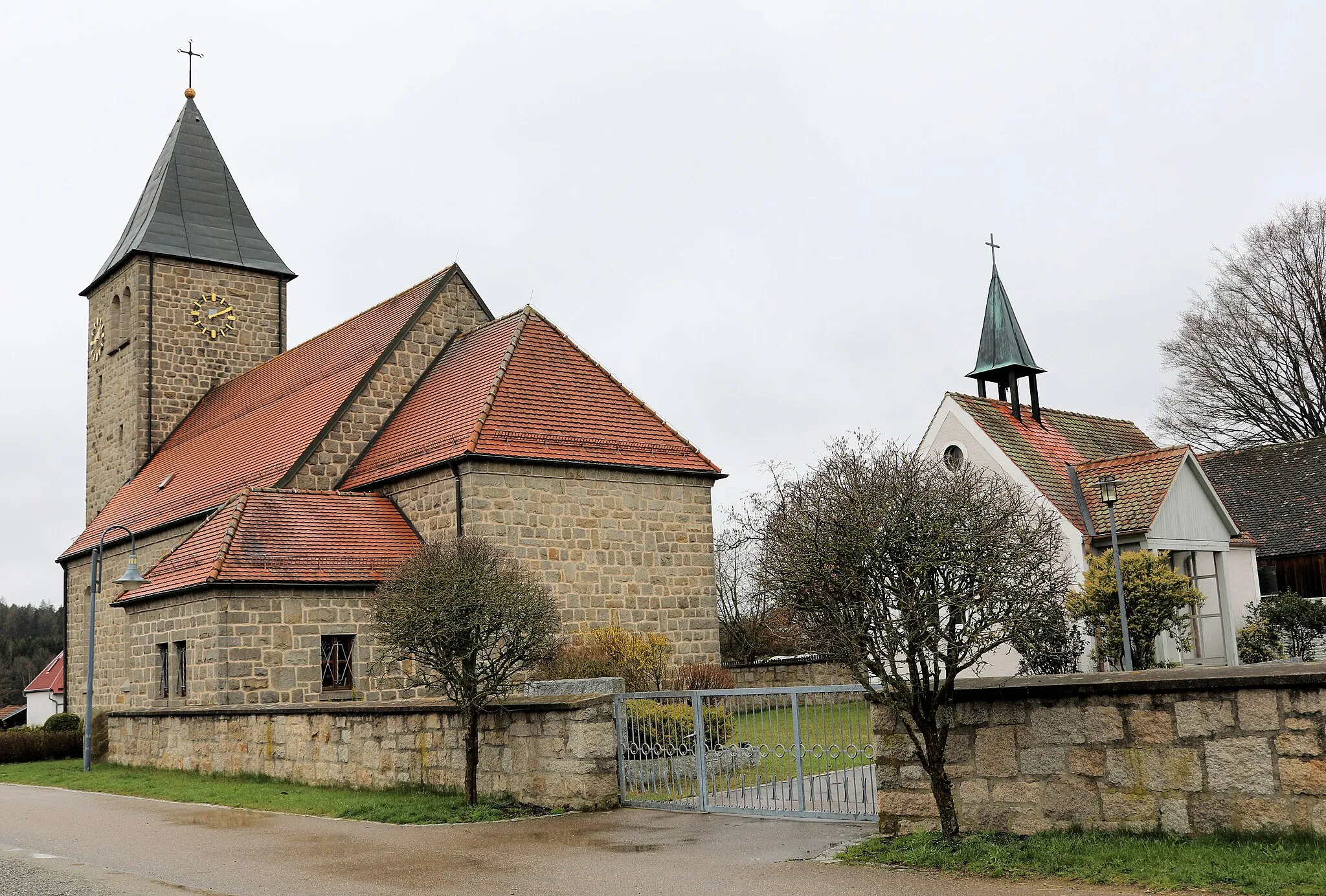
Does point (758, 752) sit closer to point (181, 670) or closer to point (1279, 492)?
point (181, 670)

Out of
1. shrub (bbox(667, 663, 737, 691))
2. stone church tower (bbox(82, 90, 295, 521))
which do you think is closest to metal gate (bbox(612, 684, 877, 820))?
shrub (bbox(667, 663, 737, 691))

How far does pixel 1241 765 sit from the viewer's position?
27.3ft

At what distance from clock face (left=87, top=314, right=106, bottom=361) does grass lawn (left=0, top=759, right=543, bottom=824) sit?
62.7 ft

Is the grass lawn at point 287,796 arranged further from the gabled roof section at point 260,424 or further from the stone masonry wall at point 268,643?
the gabled roof section at point 260,424

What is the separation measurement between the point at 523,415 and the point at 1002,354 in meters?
13.8

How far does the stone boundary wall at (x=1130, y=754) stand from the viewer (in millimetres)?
8117

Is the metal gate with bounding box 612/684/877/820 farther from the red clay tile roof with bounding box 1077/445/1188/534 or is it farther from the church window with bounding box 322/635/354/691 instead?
the red clay tile roof with bounding box 1077/445/1188/534

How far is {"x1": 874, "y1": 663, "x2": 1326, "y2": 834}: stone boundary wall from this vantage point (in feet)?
26.6

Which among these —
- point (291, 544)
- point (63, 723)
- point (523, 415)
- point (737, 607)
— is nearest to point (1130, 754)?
point (523, 415)

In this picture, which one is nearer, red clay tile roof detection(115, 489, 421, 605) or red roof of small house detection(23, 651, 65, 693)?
red clay tile roof detection(115, 489, 421, 605)

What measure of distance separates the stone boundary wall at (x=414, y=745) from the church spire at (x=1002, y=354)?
755 inches

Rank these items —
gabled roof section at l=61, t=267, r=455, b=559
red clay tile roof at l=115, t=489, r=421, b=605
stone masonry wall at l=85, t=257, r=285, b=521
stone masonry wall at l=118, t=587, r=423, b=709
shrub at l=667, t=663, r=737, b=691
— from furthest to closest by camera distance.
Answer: stone masonry wall at l=85, t=257, r=285, b=521, gabled roof section at l=61, t=267, r=455, b=559, red clay tile roof at l=115, t=489, r=421, b=605, shrub at l=667, t=663, r=737, b=691, stone masonry wall at l=118, t=587, r=423, b=709

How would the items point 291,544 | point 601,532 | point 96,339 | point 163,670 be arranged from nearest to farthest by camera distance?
point 291,544, point 163,670, point 601,532, point 96,339

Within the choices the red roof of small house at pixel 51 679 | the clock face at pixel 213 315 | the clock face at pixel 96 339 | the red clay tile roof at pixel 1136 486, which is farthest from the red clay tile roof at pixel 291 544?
the red roof of small house at pixel 51 679
